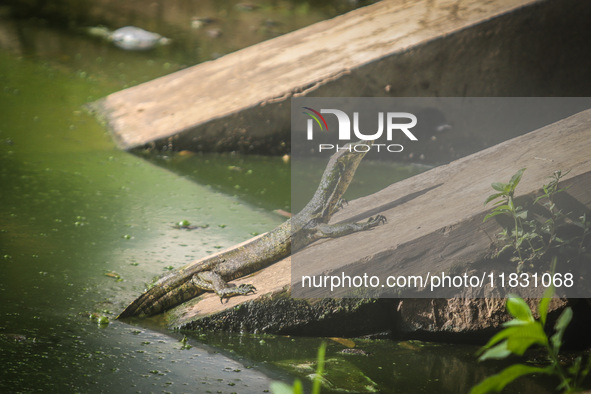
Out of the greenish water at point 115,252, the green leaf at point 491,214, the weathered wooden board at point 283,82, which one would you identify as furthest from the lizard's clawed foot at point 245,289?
the weathered wooden board at point 283,82

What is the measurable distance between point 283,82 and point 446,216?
7.78ft

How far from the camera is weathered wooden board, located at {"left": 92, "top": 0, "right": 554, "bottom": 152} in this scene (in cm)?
439

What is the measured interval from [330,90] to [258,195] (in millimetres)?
965

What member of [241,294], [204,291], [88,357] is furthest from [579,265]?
[88,357]

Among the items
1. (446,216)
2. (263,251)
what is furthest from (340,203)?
(446,216)

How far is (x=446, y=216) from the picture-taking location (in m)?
2.45

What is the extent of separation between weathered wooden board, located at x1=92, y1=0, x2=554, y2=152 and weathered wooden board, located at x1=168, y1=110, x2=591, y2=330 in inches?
67.7

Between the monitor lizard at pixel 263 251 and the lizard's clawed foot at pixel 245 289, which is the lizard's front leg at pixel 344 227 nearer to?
the monitor lizard at pixel 263 251

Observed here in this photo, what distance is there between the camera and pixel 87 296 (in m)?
2.58

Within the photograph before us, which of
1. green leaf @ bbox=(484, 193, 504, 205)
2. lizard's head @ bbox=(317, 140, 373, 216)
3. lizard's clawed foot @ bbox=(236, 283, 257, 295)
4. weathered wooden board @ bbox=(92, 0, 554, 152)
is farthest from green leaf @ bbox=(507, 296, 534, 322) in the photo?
weathered wooden board @ bbox=(92, 0, 554, 152)

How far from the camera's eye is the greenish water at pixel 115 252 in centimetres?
211

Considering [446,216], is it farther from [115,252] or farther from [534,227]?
[115,252]

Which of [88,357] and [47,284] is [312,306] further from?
[47,284]

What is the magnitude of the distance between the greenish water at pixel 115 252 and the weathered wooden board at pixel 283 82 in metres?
0.18
